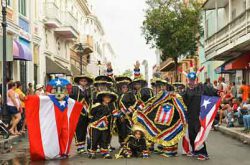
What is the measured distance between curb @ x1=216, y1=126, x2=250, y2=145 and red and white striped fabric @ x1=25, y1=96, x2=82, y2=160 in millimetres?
5158

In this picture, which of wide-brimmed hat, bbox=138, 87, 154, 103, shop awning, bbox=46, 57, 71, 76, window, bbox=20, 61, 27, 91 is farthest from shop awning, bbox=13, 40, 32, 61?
wide-brimmed hat, bbox=138, 87, 154, 103

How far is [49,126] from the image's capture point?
1056 cm

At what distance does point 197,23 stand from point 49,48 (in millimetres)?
11324

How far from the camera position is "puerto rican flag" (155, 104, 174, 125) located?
1090cm

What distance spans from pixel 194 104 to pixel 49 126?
122 inches

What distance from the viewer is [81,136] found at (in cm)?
1130

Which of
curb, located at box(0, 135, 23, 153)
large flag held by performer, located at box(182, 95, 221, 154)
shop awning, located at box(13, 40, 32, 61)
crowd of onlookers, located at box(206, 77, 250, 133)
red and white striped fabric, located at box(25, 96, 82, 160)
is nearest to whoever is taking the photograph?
red and white striped fabric, located at box(25, 96, 82, 160)

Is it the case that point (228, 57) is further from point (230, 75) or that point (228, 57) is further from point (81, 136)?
point (81, 136)

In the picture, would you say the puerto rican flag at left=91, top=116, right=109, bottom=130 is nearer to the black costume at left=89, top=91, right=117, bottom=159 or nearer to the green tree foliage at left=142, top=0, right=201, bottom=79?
the black costume at left=89, top=91, right=117, bottom=159

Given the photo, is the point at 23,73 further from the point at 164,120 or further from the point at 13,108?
the point at 164,120

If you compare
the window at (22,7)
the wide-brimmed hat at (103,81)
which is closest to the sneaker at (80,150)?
the wide-brimmed hat at (103,81)

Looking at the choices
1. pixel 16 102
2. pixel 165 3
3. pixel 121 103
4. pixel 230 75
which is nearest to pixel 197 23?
pixel 165 3

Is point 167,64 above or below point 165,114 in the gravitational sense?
above

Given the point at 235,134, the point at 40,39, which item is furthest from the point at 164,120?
the point at 40,39
